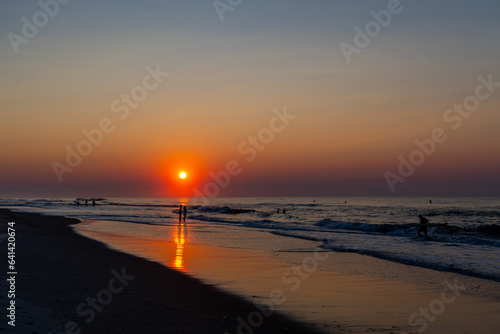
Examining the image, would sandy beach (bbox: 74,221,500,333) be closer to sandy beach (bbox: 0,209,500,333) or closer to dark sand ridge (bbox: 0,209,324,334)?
sandy beach (bbox: 0,209,500,333)

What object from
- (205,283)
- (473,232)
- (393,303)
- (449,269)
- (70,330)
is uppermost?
(473,232)

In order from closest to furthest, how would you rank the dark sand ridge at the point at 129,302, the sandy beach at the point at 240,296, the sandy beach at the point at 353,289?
the dark sand ridge at the point at 129,302 → the sandy beach at the point at 240,296 → the sandy beach at the point at 353,289

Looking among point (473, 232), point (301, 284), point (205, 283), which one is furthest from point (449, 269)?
point (473, 232)

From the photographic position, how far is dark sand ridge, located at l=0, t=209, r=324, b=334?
28.2 ft

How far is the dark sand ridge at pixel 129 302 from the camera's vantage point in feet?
28.2

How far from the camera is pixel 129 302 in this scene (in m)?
10.7

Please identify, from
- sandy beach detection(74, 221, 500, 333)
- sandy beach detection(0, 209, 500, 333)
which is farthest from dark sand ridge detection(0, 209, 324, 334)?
sandy beach detection(74, 221, 500, 333)

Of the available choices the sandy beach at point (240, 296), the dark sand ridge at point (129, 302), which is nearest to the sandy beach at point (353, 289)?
the sandy beach at point (240, 296)

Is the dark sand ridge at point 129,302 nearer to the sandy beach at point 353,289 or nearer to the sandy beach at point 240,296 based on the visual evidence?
the sandy beach at point 240,296

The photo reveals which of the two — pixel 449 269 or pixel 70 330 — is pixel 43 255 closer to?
pixel 70 330

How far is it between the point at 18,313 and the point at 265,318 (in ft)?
16.3

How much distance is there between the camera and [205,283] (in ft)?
45.8

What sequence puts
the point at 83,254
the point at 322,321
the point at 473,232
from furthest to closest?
1. the point at 473,232
2. the point at 83,254
3. the point at 322,321

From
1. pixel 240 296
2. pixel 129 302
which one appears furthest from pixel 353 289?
pixel 129 302
